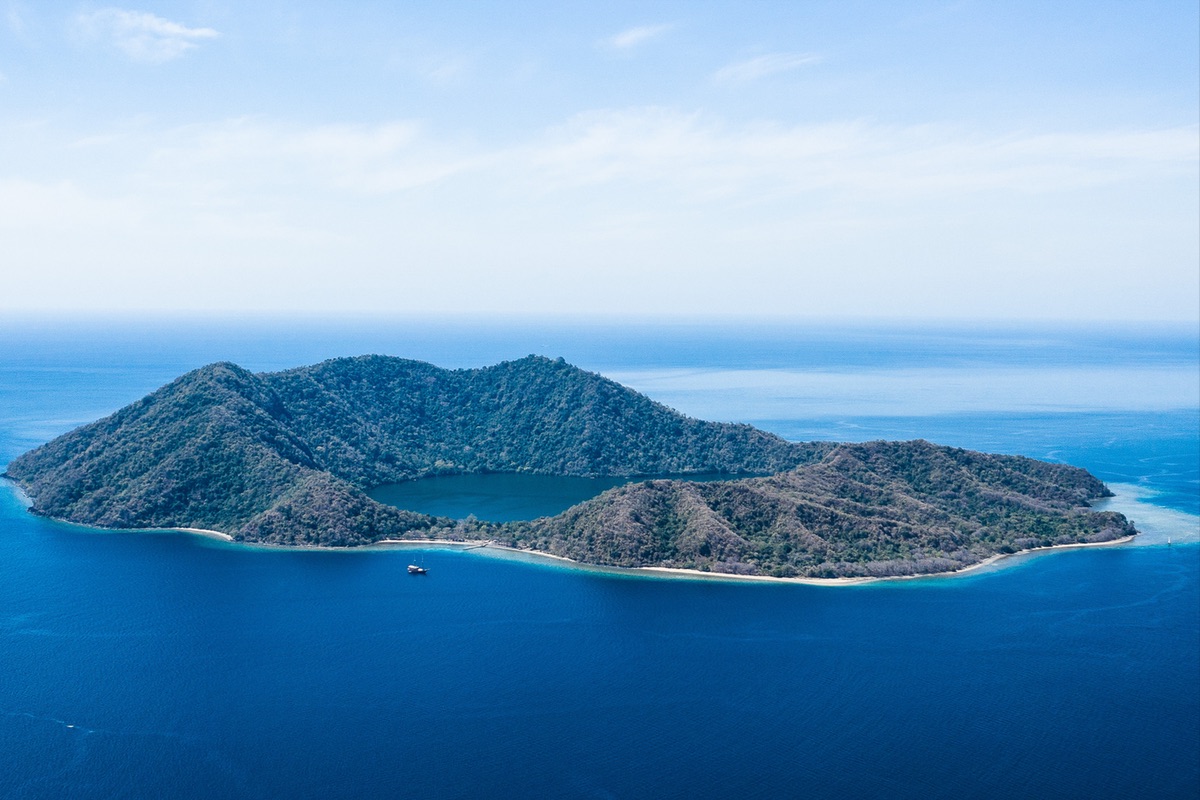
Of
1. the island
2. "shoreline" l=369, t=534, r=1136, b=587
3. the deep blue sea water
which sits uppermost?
the island

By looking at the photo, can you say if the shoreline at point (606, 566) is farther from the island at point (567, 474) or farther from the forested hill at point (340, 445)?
the forested hill at point (340, 445)

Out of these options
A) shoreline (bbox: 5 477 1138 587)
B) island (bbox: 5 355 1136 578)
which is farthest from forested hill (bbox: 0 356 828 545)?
shoreline (bbox: 5 477 1138 587)

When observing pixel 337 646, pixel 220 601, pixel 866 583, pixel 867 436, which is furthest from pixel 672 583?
pixel 867 436

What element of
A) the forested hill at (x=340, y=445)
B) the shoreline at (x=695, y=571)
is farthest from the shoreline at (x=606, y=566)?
the forested hill at (x=340, y=445)

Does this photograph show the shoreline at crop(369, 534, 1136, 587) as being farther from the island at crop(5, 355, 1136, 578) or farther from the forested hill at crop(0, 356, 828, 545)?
the forested hill at crop(0, 356, 828, 545)

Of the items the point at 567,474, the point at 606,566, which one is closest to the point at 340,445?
the point at 567,474

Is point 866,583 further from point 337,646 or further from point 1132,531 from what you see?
point 337,646
